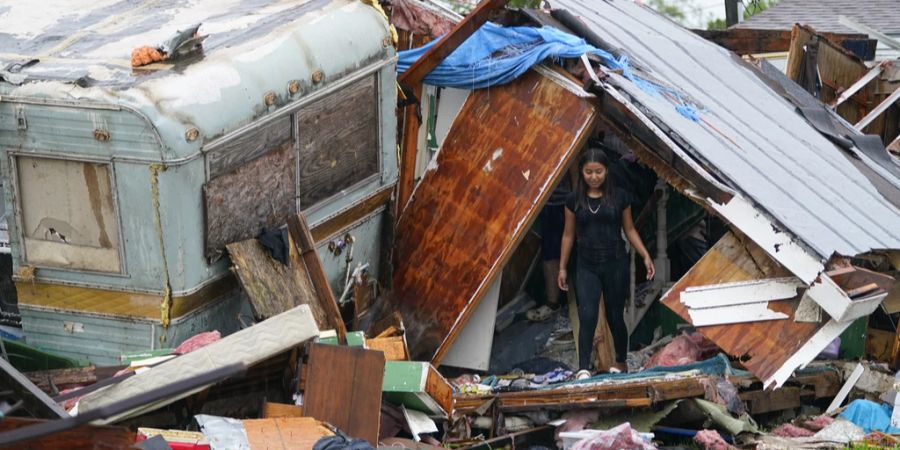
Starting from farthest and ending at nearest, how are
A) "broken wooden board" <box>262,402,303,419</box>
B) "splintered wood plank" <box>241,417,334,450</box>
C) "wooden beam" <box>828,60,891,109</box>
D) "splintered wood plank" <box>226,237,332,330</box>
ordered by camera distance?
1. "wooden beam" <box>828,60,891,109</box>
2. "splintered wood plank" <box>226,237,332,330</box>
3. "broken wooden board" <box>262,402,303,419</box>
4. "splintered wood plank" <box>241,417,334,450</box>

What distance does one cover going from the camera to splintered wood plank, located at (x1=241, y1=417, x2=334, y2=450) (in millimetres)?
7641

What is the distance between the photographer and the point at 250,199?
9.04m

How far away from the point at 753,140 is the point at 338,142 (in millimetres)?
3308

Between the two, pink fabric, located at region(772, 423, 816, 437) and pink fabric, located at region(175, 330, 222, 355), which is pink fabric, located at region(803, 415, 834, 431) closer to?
pink fabric, located at region(772, 423, 816, 437)

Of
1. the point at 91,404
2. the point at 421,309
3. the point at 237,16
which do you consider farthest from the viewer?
the point at 421,309

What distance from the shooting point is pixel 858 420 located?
9117mm

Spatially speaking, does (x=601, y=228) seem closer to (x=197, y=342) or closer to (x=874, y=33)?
(x=197, y=342)

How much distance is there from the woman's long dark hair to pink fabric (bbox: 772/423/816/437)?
209 cm

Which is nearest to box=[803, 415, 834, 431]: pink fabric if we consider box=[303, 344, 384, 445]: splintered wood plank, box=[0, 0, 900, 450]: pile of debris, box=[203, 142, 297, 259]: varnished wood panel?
box=[0, 0, 900, 450]: pile of debris

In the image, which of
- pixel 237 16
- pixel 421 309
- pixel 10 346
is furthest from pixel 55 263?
pixel 421 309

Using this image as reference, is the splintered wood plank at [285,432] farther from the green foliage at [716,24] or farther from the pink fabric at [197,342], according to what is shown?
the green foliage at [716,24]

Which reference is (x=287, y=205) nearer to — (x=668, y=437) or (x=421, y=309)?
(x=421, y=309)

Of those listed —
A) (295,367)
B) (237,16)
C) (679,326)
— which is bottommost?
(679,326)

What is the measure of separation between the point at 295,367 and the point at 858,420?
3.67 metres
